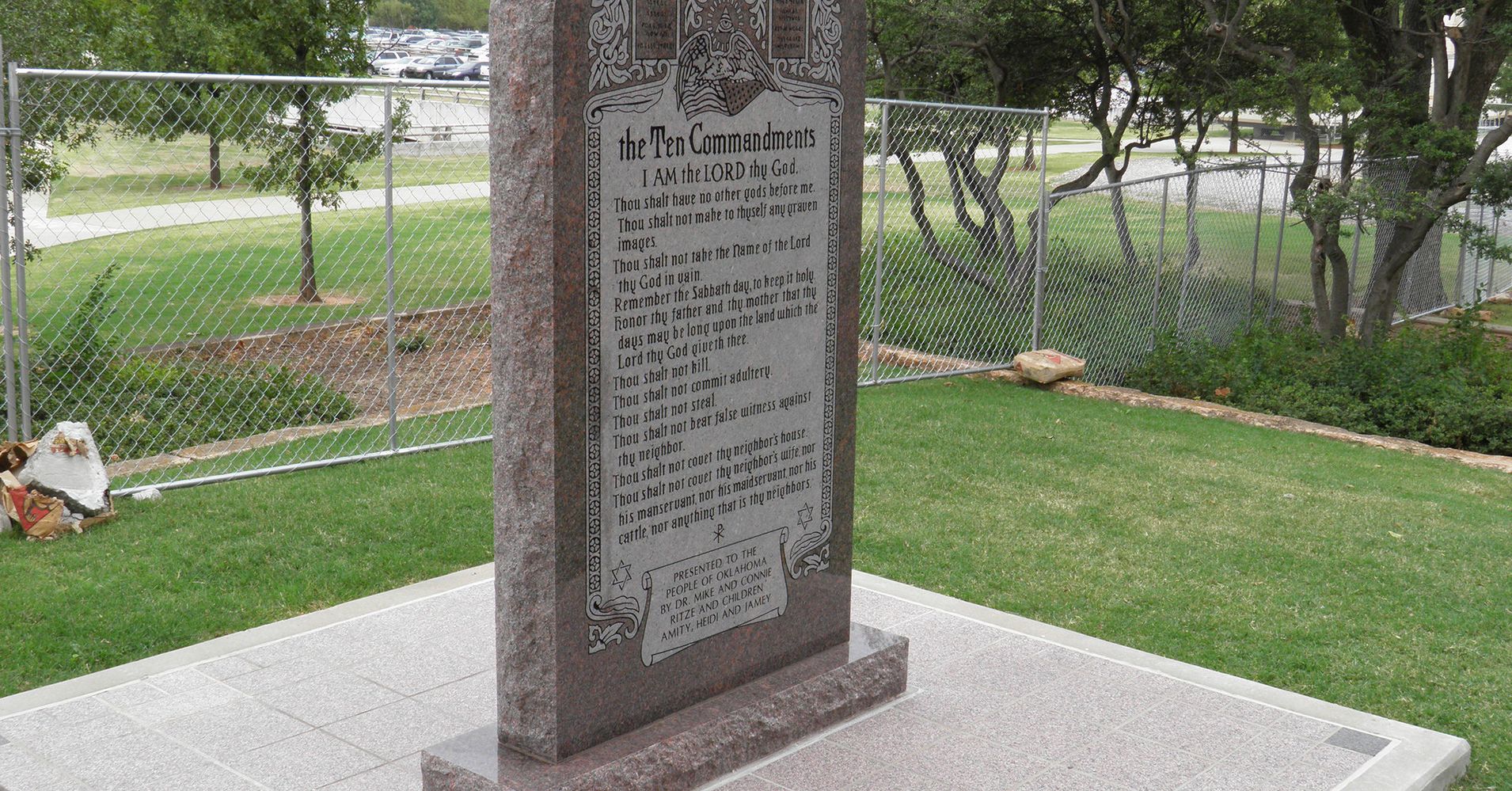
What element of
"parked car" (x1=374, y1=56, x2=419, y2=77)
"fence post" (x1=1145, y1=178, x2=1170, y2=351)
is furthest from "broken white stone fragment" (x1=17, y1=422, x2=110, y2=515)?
"parked car" (x1=374, y1=56, x2=419, y2=77)

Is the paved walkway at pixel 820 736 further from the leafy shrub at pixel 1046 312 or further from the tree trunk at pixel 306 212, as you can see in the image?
the leafy shrub at pixel 1046 312

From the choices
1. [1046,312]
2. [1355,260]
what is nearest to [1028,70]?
[1355,260]

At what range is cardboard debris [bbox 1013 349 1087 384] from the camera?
1106 centimetres

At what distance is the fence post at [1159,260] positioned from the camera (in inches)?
479

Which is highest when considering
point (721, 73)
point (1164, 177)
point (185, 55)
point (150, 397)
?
point (185, 55)

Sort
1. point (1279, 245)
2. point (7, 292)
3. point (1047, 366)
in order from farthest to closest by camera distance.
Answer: point (1279, 245), point (1047, 366), point (7, 292)

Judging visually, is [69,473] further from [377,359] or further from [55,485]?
[377,359]

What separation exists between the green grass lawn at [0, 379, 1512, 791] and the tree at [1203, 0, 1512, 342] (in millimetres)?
4461

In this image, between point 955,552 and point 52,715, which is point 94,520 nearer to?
point 52,715

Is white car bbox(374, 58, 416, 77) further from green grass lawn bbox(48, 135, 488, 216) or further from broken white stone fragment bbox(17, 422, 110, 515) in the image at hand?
broken white stone fragment bbox(17, 422, 110, 515)

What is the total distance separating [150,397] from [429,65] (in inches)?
1370

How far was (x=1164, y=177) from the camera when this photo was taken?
38.7ft

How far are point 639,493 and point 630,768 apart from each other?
0.81m

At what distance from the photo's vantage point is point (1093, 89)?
15.4 m
